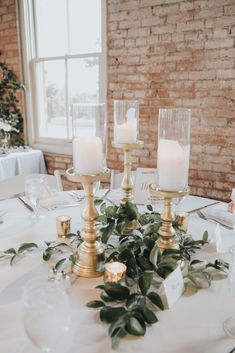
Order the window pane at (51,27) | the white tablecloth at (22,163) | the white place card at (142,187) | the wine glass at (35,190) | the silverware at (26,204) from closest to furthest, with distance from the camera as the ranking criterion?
the wine glass at (35,190) → the silverware at (26,204) → the white place card at (142,187) → the white tablecloth at (22,163) → the window pane at (51,27)

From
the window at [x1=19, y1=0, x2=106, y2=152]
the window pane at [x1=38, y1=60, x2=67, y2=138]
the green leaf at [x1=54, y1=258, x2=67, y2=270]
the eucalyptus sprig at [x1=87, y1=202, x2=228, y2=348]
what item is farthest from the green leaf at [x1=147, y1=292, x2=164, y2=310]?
the window pane at [x1=38, y1=60, x2=67, y2=138]

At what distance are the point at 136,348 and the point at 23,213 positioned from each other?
0.98 meters

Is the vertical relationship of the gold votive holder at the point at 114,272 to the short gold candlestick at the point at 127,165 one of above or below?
below

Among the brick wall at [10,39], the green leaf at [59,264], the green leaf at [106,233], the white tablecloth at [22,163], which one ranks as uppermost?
the brick wall at [10,39]

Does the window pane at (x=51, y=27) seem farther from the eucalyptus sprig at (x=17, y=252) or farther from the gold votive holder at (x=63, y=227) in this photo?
the eucalyptus sprig at (x=17, y=252)

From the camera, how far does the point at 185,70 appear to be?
2.62 m

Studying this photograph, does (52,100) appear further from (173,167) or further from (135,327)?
(135,327)

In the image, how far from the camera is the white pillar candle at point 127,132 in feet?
4.19

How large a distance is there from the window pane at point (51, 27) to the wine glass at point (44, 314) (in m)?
3.17

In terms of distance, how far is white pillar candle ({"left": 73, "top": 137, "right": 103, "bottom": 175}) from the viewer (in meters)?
0.95

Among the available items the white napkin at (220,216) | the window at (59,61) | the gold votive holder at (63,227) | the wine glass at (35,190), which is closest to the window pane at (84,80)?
the window at (59,61)

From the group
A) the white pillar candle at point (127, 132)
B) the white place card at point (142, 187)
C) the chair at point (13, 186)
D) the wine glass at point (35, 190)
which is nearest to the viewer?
the white pillar candle at point (127, 132)

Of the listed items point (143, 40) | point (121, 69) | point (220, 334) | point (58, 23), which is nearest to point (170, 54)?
point (143, 40)

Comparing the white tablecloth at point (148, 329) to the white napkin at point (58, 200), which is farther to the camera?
the white napkin at point (58, 200)
